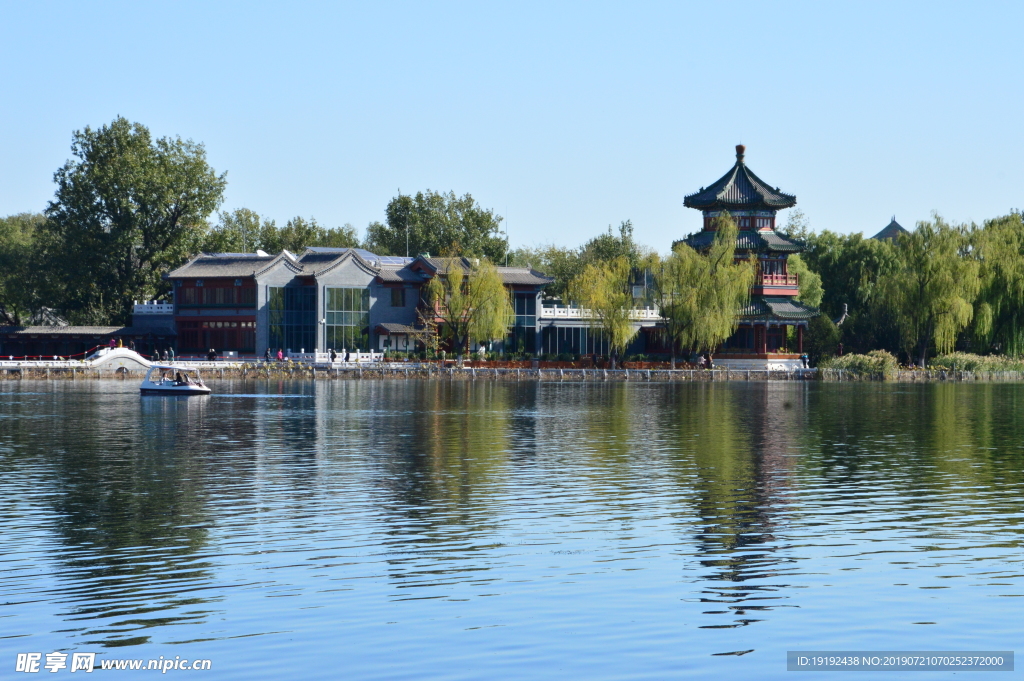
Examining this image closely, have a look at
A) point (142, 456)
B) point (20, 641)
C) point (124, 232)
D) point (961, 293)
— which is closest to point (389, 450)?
point (142, 456)

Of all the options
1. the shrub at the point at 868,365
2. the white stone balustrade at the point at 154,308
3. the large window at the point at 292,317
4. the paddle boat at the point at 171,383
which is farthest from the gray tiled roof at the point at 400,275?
the shrub at the point at 868,365

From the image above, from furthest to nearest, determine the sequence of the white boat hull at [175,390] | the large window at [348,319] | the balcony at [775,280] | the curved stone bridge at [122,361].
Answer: the balcony at [775,280], the large window at [348,319], the curved stone bridge at [122,361], the white boat hull at [175,390]

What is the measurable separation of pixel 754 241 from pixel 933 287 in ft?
45.5

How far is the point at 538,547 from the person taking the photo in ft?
64.1

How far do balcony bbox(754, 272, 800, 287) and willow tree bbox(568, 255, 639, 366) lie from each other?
34.1ft

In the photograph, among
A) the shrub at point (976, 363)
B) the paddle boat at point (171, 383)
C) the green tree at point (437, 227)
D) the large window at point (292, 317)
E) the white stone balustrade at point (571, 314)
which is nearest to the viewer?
the paddle boat at point (171, 383)

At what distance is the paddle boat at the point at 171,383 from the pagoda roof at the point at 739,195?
44.6 metres

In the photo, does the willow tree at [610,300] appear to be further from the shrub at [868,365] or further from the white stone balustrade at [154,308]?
the white stone balustrade at [154,308]

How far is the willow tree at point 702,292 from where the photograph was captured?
85.8 m

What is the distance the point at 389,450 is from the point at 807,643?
21.7m

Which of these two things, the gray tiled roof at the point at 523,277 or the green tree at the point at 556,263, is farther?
the green tree at the point at 556,263

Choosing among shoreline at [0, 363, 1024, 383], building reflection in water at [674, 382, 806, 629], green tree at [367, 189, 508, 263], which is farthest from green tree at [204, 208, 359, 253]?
building reflection in water at [674, 382, 806, 629]

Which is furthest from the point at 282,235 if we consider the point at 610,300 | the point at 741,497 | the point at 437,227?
the point at 741,497

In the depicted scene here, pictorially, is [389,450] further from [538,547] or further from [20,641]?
[20,641]
